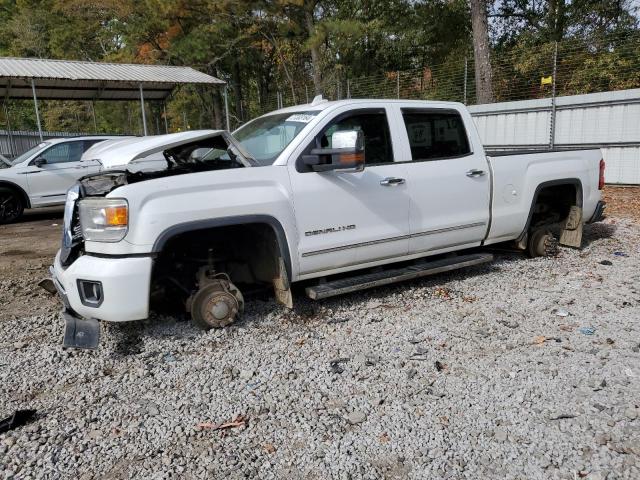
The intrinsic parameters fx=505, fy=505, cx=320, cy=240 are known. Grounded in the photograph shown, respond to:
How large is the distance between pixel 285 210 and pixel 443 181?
1.77m

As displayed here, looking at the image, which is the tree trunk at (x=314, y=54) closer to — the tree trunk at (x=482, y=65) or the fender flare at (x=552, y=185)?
the tree trunk at (x=482, y=65)

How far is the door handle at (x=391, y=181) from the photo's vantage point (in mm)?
4590

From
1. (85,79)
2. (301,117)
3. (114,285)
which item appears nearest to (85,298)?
(114,285)

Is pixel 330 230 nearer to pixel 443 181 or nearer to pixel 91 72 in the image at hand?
pixel 443 181

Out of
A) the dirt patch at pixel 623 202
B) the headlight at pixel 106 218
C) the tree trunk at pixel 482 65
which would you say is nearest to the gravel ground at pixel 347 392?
the headlight at pixel 106 218

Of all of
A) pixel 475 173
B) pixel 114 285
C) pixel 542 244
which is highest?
pixel 475 173

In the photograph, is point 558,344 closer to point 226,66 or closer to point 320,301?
point 320,301

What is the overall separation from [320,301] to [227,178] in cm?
163

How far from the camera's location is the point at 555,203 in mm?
6562

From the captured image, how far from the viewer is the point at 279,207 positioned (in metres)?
4.05

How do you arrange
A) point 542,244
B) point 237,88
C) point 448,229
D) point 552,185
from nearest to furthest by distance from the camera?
point 448,229 → point 552,185 → point 542,244 → point 237,88

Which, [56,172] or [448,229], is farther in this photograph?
[56,172]

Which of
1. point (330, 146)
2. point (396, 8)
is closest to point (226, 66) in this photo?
point (396, 8)

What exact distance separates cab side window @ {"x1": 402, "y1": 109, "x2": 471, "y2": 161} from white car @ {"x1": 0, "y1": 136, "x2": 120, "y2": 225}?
759 centimetres
